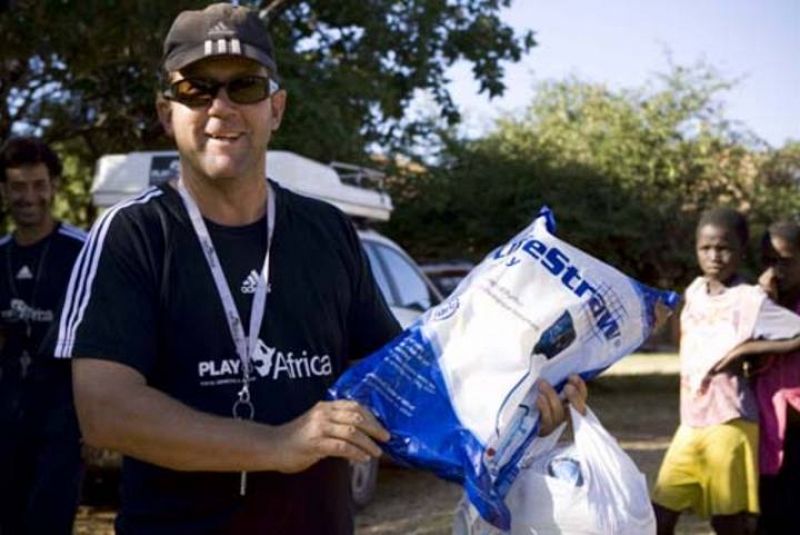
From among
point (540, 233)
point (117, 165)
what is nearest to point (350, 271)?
point (540, 233)

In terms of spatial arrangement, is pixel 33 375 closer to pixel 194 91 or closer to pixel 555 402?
pixel 194 91

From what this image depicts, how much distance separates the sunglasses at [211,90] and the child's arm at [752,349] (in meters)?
3.68

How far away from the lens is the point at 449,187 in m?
17.8

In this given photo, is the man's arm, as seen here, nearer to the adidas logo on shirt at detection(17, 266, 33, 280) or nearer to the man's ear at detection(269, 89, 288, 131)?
the man's ear at detection(269, 89, 288, 131)

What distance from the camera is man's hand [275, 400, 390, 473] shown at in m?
2.03

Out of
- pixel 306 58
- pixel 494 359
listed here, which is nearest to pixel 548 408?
pixel 494 359

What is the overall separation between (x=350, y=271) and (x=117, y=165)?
5.97m

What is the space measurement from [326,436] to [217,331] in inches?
13.2

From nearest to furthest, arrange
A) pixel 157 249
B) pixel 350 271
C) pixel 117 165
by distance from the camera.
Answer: pixel 157 249, pixel 350 271, pixel 117 165

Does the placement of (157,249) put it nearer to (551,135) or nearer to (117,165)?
(117,165)

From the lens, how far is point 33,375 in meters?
4.91

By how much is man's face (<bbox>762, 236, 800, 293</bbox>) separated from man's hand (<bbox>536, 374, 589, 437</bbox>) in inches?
142

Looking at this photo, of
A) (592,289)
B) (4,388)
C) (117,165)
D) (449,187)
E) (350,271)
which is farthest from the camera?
(449,187)

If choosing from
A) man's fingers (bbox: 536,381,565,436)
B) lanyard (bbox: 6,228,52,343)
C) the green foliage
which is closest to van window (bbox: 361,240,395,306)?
lanyard (bbox: 6,228,52,343)
